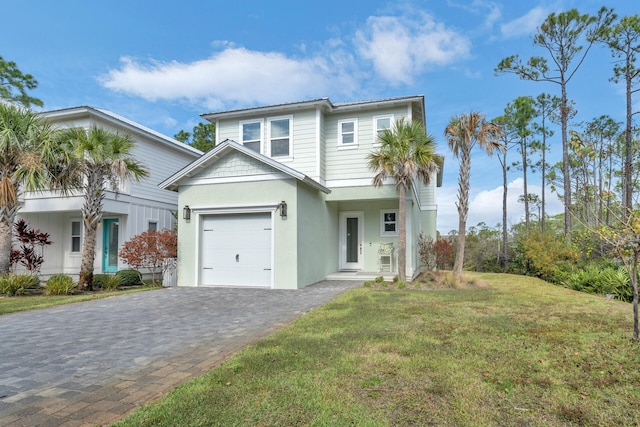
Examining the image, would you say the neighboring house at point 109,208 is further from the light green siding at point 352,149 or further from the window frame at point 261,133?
the light green siding at point 352,149

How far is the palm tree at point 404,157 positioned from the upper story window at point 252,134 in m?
4.88

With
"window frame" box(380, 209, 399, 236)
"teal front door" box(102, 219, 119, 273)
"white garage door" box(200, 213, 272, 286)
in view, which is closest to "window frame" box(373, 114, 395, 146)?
"window frame" box(380, 209, 399, 236)

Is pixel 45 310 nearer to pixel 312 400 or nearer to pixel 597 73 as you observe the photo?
pixel 312 400

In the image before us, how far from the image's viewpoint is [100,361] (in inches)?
175

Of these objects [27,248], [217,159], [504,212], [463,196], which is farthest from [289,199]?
[504,212]

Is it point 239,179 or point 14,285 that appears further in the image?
point 239,179

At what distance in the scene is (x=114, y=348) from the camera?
5.01 meters

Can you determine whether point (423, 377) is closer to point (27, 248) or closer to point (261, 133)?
point (261, 133)

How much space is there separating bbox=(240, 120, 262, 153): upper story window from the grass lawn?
9.09m

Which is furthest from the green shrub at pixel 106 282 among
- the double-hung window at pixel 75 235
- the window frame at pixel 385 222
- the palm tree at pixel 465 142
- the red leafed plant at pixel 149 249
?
the palm tree at pixel 465 142

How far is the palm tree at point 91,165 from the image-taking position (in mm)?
10945

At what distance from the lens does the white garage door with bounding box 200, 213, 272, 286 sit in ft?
37.3

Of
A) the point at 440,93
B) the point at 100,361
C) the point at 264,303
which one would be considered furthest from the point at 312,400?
the point at 440,93

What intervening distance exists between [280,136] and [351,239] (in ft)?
16.9
